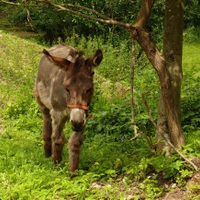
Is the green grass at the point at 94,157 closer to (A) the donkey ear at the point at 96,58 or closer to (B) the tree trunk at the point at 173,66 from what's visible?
(B) the tree trunk at the point at 173,66

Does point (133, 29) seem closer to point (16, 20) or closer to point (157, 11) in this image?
point (157, 11)

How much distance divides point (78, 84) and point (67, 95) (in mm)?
279

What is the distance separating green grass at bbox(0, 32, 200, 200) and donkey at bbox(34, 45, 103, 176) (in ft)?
1.00

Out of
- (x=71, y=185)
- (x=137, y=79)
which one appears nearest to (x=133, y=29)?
(x=71, y=185)

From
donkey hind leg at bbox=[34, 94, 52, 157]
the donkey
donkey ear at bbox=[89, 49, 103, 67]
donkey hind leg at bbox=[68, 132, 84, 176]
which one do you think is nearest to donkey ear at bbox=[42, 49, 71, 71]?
the donkey

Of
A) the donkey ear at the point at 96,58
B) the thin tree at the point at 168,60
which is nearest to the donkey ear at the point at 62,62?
the donkey ear at the point at 96,58

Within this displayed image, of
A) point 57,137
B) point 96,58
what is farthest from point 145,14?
point 57,137

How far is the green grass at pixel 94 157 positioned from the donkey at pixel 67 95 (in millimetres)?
306

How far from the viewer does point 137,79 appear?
36.7ft

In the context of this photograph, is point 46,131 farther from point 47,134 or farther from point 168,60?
point 168,60

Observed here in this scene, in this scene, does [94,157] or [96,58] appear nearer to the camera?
[96,58]

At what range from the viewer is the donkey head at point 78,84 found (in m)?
5.37

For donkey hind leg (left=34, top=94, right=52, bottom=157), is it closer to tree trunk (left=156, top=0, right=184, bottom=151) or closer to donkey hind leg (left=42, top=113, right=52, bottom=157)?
donkey hind leg (left=42, top=113, right=52, bottom=157)

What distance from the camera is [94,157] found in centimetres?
639
